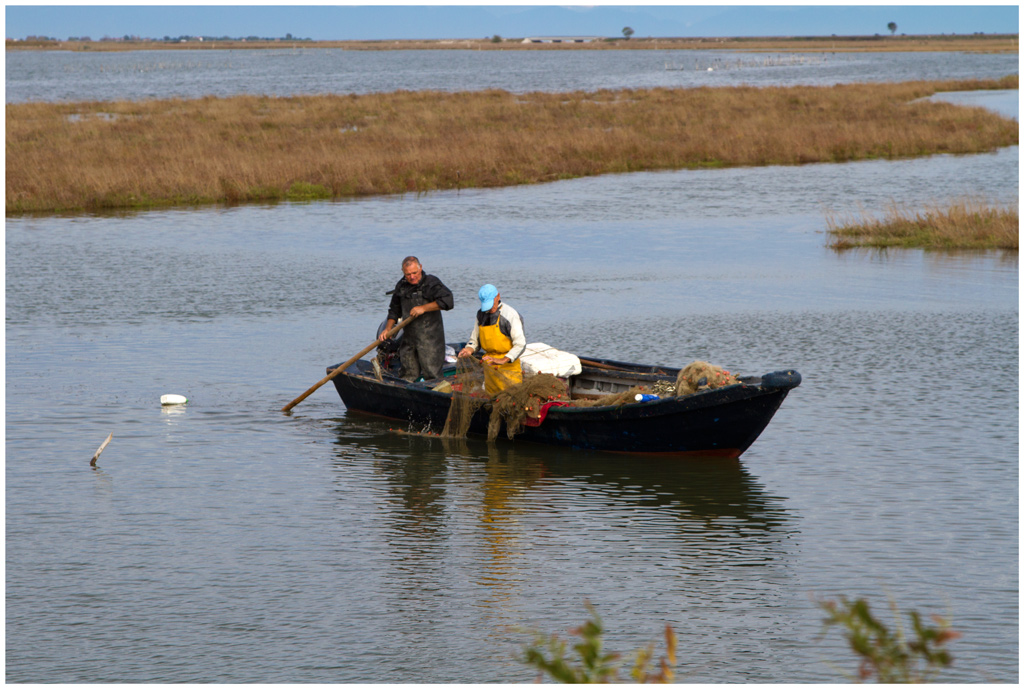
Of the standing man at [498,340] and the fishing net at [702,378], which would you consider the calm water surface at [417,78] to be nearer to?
the standing man at [498,340]

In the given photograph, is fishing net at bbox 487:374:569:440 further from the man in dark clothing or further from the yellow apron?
the man in dark clothing

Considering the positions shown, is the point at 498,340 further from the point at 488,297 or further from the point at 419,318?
the point at 419,318

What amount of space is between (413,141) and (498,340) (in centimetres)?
2752

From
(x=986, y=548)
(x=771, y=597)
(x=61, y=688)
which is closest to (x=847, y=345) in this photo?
(x=986, y=548)

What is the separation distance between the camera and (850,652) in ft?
25.8

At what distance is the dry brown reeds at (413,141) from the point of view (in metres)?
32.8

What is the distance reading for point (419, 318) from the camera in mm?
Answer: 13391

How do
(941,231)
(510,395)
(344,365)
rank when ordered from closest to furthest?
(510,395) < (344,365) < (941,231)

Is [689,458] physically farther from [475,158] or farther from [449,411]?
[475,158]

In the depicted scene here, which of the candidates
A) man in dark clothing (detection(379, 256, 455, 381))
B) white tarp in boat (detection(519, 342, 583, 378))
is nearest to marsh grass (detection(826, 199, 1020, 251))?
white tarp in boat (detection(519, 342, 583, 378))

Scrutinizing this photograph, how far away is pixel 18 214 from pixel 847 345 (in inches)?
857

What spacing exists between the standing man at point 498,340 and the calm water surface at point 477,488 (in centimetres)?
83

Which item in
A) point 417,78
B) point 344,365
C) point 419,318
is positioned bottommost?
point 344,365

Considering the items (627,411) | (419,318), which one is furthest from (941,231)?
(627,411)
